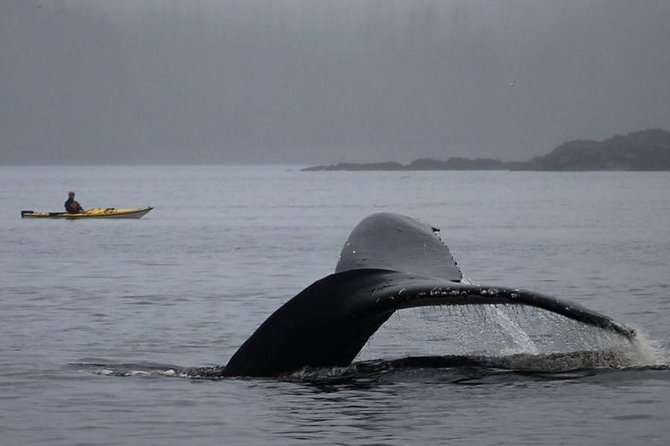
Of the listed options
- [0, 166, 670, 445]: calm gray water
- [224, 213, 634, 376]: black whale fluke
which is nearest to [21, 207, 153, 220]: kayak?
[0, 166, 670, 445]: calm gray water

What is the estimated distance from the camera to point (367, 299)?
38.7ft

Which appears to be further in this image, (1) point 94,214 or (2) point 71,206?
(1) point 94,214

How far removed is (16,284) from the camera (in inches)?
1266

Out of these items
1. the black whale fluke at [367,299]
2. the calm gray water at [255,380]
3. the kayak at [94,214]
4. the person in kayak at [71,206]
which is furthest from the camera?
the kayak at [94,214]

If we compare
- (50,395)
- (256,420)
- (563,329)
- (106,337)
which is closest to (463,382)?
(256,420)

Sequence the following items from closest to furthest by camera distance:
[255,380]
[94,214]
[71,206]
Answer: [255,380]
[71,206]
[94,214]

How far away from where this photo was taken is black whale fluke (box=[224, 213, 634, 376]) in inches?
446

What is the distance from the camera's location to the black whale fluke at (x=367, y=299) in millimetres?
11320

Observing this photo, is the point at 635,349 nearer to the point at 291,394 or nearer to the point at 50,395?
the point at 291,394

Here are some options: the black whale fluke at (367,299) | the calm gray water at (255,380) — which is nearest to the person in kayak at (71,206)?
the calm gray water at (255,380)

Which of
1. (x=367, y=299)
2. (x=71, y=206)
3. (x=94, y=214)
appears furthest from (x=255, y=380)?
(x=94, y=214)

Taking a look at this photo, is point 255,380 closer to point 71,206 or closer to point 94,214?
point 71,206

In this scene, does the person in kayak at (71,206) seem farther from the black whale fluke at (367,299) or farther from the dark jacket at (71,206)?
the black whale fluke at (367,299)

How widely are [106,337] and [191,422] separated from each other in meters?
7.79
